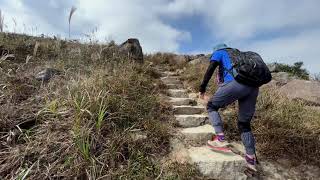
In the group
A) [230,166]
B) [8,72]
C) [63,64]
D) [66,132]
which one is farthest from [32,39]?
[230,166]

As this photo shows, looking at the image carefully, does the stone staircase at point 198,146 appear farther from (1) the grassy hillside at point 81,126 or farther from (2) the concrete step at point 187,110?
(1) the grassy hillside at point 81,126

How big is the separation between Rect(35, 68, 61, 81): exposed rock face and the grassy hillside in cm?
11

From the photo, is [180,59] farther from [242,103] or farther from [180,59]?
[242,103]

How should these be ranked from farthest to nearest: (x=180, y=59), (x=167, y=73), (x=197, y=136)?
1. (x=180, y=59)
2. (x=167, y=73)
3. (x=197, y=136)

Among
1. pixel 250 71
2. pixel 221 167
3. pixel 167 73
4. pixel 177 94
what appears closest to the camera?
pixel 250 71

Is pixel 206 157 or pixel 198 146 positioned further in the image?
pixel 198 146

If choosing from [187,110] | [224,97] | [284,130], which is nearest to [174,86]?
[187,110]

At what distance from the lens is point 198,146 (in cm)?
521

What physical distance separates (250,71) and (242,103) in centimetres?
46

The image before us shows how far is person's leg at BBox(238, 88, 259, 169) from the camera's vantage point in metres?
4.54

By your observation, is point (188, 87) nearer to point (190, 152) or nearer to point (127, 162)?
point (190, 152)

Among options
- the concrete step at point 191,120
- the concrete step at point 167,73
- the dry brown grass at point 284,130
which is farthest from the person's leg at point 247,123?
the concrete step at point 167,73

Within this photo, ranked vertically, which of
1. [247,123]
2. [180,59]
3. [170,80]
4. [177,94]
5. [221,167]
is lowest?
[221,167]

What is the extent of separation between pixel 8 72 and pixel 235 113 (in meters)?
3.91
